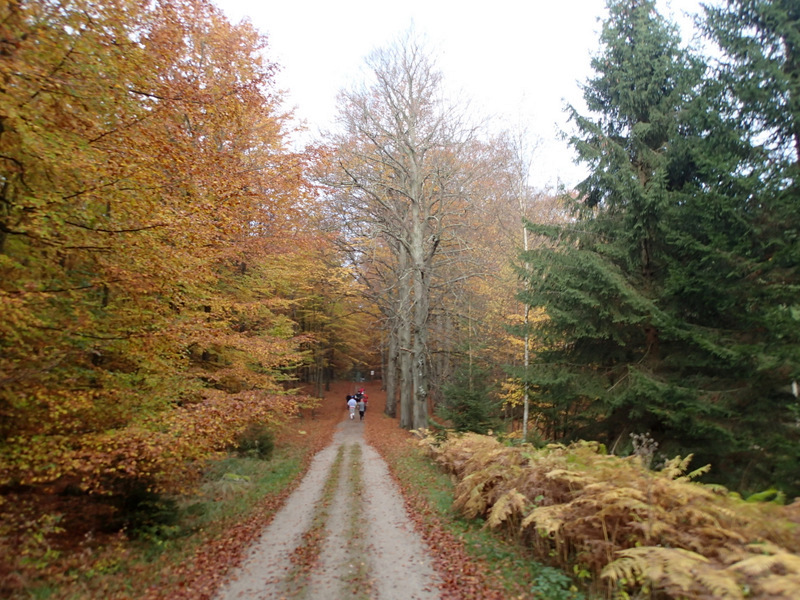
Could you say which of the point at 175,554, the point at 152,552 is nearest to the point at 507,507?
the point at 175,554

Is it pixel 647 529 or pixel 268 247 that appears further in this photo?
pixel 268 247

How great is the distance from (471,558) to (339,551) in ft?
6.76

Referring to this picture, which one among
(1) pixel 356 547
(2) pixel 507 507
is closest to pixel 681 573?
(2) pixel 507 507

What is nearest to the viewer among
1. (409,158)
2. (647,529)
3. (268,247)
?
(647,529)

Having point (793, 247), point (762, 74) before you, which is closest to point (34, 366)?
point (793, 247)

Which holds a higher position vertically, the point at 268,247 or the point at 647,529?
the point at 268,247

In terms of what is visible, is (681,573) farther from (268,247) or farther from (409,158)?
(409,158)

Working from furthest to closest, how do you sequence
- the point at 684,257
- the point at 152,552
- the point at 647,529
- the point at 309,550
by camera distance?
the point at 684,257
the point at 309,550
the point at 152,552
the point at 647,529

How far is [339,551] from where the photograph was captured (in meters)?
7.09

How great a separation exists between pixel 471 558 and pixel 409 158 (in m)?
16.9

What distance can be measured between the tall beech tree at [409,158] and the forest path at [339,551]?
939 cm

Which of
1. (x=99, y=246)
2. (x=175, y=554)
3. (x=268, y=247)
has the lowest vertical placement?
(x=175, y=554)

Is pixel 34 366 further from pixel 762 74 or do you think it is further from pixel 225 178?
pixel 762 74

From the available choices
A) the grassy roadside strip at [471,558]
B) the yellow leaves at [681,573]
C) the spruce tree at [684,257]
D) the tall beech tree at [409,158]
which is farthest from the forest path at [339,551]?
the tall beech tree at [409,158]
